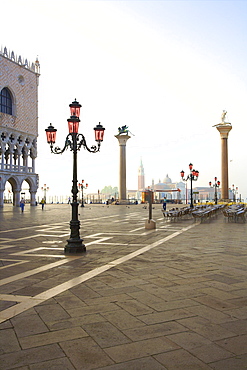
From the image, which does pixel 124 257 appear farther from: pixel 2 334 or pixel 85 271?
pixel 2 334

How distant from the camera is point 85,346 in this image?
10.9 feet

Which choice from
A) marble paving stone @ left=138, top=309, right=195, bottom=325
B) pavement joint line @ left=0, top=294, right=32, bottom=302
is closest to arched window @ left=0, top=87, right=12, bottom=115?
pavement joint line @ left=0, top=294, right=32, bottom=302

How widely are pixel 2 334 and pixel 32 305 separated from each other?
954 mm

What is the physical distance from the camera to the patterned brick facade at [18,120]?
4594cm

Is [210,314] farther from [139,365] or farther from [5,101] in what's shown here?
[5,101]

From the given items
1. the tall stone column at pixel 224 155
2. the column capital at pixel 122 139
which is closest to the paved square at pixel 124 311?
the tall stone column at pixel 224 155

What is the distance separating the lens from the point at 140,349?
128 inches

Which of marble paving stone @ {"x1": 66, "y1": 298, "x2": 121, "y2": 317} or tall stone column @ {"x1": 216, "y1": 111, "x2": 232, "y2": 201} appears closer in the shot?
marble paving stone @ {"x1": 66, "y1": 298, "x2": 121, "y2": 317}

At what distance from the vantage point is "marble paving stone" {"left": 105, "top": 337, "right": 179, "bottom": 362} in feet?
10.3

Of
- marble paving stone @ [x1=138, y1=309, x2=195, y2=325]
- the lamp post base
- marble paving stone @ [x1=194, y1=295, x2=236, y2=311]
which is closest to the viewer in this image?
marble paving stone @ [x1=138, y1=309, x2=195, y2=325]

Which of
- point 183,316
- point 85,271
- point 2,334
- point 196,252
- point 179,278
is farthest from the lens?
point 196,252

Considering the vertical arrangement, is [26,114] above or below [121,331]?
above

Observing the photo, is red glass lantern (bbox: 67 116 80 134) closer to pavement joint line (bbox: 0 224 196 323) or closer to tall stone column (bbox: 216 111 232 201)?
A: pavement joint line (bbox: 0 224 196 323)

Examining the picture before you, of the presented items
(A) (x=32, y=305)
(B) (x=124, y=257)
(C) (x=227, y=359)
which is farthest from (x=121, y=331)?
(B) (x=124, y=257)
